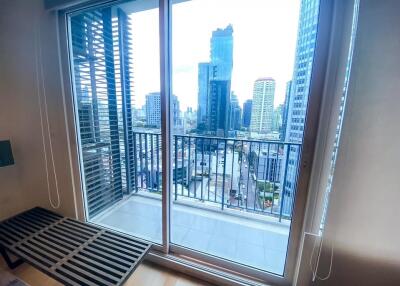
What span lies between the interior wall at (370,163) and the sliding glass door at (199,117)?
248 mm

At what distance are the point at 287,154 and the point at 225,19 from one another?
1345 millimetres

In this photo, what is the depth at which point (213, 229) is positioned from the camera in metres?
1.85

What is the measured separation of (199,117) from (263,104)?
62cm

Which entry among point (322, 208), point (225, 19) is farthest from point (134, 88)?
point (322, 208)

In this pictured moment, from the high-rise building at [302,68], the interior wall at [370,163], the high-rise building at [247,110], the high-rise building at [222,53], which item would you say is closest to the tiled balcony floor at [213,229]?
the interior wall at [370,163]

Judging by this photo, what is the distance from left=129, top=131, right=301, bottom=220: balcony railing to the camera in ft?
6.21

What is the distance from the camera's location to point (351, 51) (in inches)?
31.5

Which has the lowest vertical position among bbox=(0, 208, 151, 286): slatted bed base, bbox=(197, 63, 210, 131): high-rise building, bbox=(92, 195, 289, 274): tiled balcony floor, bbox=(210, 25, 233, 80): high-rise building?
bbox=(92, 195, 289, 274): tiled balcony floor

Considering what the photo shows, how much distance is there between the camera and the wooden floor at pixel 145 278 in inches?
50.5

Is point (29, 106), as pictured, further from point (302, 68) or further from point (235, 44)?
point (302, 68)

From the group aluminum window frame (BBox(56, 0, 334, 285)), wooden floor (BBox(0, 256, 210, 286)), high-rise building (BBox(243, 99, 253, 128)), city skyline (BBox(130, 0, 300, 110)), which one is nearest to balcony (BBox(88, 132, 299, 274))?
aluminum window frame (BBox(56, 0, 334, 285))

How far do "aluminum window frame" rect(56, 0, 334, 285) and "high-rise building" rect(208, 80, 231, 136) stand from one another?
1.72 feet

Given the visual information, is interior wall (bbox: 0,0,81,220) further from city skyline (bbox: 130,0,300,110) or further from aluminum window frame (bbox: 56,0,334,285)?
city skyline (bbox: 130,0,300,110)

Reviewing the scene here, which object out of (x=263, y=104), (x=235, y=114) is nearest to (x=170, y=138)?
(x=235, y=114)
